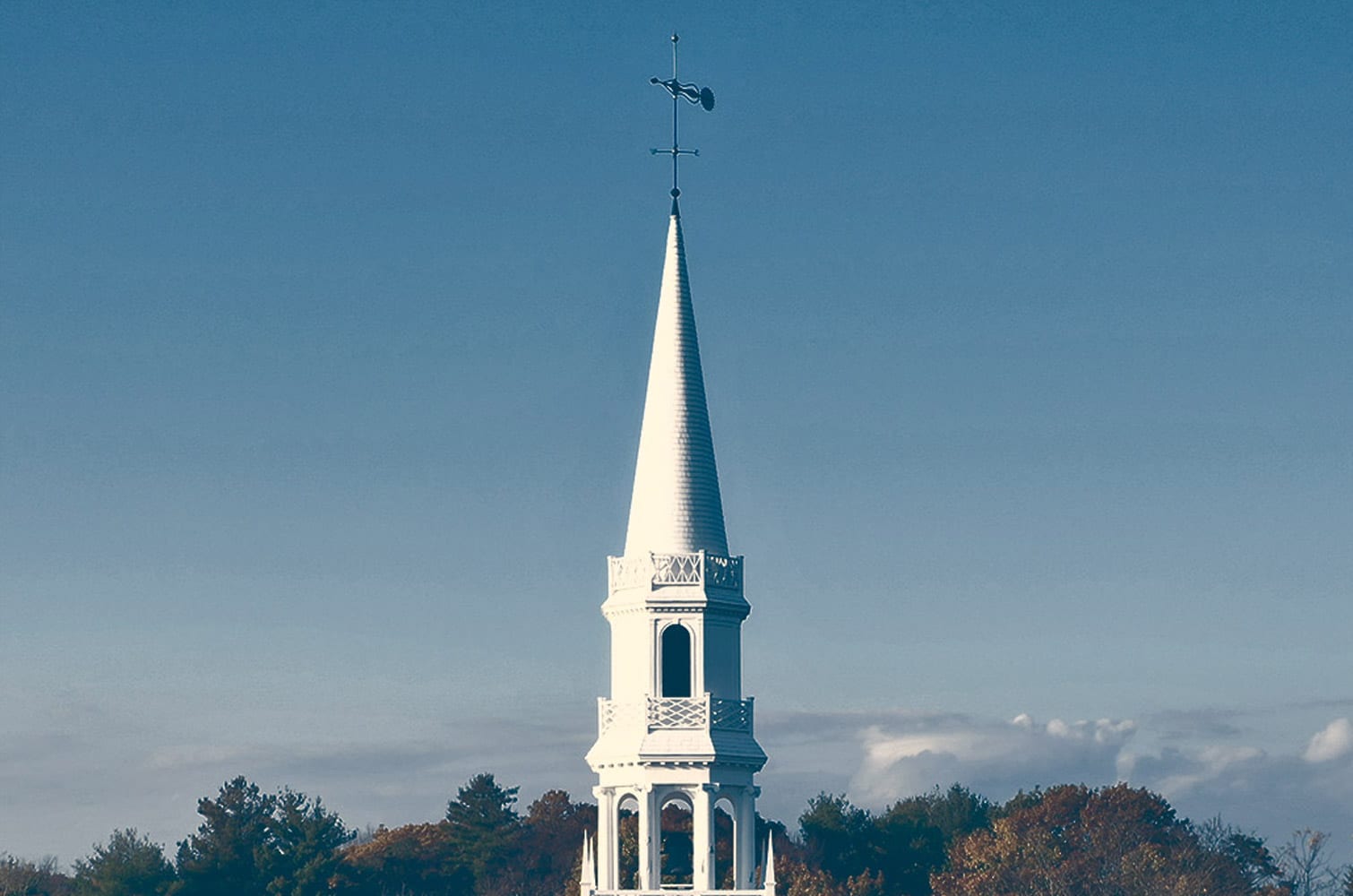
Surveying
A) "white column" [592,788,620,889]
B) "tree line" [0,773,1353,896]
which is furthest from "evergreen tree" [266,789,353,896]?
"white column" [592,788,620,889]

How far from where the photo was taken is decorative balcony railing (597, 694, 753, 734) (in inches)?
3369

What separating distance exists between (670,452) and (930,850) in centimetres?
6882

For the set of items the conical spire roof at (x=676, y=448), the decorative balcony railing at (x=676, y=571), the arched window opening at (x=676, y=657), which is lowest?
the arched window opening at (x=676, y=657)

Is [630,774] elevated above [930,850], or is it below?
below

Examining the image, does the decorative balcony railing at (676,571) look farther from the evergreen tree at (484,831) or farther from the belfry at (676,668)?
the evergreen tree at (484,831)

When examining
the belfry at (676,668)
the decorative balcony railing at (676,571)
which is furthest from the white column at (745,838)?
the decorative balcony railing at (676,571)

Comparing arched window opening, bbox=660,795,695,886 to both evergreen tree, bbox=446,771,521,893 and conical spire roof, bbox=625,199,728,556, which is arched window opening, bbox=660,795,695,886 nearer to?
evergreen tree, bbox=446,771,521,893

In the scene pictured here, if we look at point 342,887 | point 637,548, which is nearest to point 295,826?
point 342,887

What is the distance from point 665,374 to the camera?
295ft

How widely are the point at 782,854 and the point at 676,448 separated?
221 feet

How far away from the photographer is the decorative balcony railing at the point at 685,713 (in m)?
85.6

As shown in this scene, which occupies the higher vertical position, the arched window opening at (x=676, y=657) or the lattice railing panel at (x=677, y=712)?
the arched window opening at (x=676, y=657)

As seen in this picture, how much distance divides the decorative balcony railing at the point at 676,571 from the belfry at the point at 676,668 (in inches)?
1.1

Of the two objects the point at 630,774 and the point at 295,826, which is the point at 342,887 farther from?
the point at 630,774
